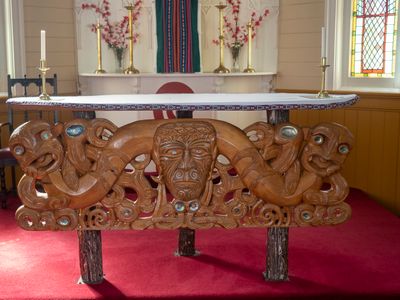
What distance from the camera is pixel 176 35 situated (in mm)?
5824

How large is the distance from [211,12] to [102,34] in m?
1.14

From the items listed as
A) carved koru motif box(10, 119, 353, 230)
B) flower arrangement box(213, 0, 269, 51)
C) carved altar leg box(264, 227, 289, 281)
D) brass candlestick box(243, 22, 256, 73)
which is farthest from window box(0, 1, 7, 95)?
carved altar leg box(264, 227, 289, 281)

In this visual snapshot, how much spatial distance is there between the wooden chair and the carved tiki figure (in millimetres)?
2030

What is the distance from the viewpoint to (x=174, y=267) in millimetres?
3289

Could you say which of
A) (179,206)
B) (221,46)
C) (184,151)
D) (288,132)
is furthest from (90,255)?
(221,46)

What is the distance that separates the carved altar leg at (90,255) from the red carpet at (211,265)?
2.2 inches

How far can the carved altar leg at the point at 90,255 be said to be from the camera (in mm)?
3010

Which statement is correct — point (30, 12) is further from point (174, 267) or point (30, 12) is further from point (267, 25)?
point (174, 267)

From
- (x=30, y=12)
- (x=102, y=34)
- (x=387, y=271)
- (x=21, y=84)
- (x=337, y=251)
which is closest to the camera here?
(x=387, y=271)

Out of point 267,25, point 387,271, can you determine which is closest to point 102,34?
point 267,25

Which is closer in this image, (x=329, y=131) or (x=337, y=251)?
(x=329, y=131)

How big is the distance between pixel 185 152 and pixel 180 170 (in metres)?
0.09

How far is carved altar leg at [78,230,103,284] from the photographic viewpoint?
3010 millimetres

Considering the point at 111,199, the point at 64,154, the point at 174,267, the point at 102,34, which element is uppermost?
the point at 102,34
